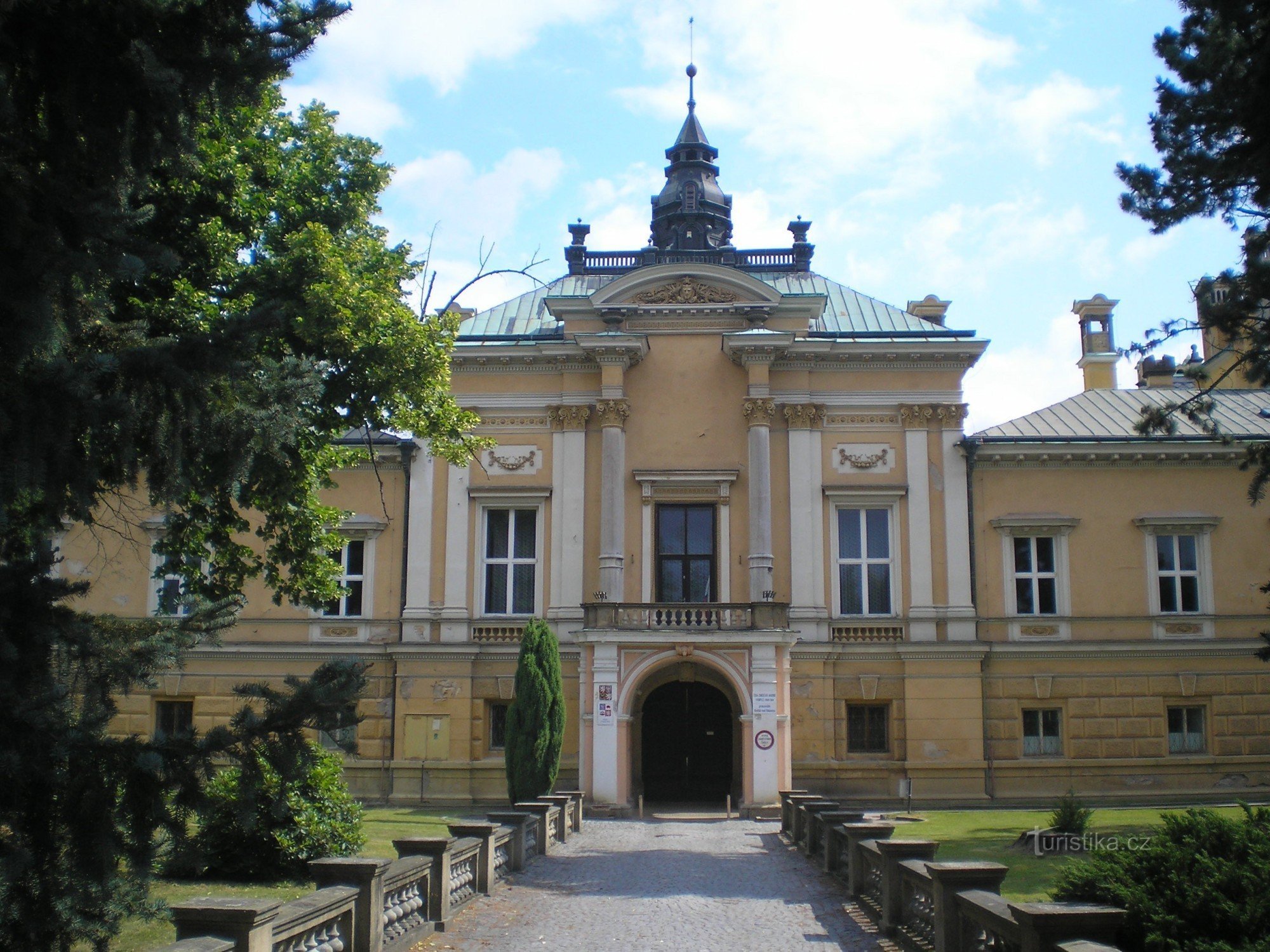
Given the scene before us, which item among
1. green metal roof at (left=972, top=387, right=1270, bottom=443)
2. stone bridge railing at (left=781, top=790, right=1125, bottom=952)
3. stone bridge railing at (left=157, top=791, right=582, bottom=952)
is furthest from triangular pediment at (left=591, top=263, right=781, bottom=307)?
stone bridge railing at (left=157, top=791, right=582, bottom=952)

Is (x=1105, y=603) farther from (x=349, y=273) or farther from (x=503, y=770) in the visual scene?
(x=349, y=273)

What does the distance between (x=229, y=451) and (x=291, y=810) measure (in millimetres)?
7569

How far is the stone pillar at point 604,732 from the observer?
25.4 m

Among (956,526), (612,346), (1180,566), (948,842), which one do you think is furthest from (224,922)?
(1180,566)

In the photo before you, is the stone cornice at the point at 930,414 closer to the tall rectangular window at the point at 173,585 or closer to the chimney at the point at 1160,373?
the chimney at the point at 1160,373

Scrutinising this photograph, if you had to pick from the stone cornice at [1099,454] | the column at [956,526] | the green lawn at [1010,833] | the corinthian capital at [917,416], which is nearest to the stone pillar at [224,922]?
the green lawn at [1010,833]

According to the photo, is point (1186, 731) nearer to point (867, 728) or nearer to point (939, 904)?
point (867, 728)

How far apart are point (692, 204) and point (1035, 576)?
16.2 m

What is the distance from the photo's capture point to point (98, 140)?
22.7ft

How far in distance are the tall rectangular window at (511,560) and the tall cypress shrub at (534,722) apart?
3.84 meters

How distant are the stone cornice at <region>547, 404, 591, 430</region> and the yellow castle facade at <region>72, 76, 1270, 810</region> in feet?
0.16

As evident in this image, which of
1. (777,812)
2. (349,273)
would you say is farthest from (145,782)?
(777,812)

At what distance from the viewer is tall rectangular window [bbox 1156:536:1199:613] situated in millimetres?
28844

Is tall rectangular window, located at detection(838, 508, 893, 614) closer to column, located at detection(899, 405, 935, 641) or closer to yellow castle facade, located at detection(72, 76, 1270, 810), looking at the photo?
yellow castle facade, located at detection(72, 76, 1270, 810)
